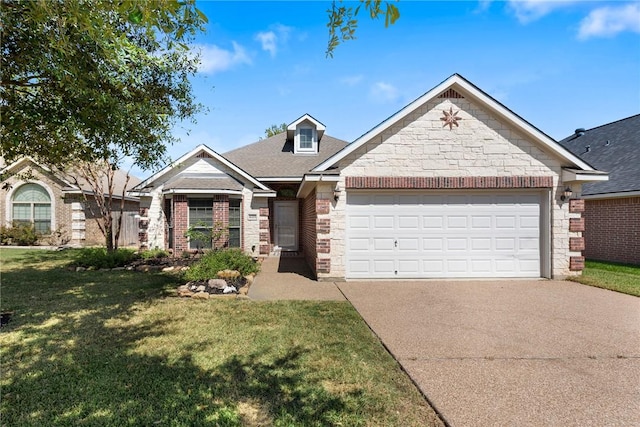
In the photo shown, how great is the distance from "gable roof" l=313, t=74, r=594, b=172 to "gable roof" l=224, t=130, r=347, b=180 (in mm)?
6680

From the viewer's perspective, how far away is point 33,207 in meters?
20.0

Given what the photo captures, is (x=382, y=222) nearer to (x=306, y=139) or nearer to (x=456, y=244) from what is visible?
(x=456, y=244)

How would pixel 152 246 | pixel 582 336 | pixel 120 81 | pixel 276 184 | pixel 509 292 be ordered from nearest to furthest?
pixel 582 336 → pixel 120 81 → pixel 509 292 → pixel 152 246 → pixel 276 184

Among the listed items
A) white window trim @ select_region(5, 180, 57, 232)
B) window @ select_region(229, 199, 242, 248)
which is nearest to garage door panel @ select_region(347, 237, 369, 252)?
window @ select_region(229, 199, 242, 248)

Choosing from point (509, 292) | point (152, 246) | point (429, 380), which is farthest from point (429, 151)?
point (152, 246)

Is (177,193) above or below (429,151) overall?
below

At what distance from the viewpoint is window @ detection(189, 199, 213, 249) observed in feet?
47.3

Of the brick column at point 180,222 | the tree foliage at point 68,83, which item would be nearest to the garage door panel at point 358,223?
the tree foliage at point 68,83

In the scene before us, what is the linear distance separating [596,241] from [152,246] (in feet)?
62.9

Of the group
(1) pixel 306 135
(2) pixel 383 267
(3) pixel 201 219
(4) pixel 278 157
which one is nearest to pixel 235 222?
(3) pixel 201 219

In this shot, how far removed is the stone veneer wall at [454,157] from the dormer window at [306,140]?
29.2ft

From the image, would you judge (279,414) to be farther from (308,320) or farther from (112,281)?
(112,281)

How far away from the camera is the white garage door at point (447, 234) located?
33.2ft

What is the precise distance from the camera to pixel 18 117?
5.95 meters
